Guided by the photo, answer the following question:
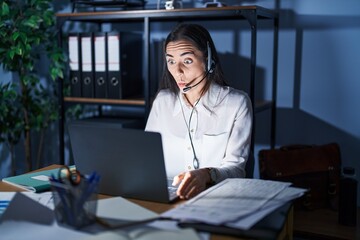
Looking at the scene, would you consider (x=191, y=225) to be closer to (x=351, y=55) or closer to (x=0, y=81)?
(x=351, y=55)

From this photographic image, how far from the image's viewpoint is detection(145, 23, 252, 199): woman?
161cm

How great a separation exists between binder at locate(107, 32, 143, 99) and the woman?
0.54m

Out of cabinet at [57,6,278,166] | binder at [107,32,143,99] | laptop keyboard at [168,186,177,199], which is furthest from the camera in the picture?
binder at [107,32,143,99]

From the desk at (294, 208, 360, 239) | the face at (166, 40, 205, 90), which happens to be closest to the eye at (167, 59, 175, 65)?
the face at (166, 40, 205, 90)

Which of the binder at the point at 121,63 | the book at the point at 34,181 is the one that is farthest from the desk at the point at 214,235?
the binder at the point at 121,63

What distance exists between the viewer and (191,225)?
920 millimetres

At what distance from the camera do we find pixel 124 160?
42.2 inches

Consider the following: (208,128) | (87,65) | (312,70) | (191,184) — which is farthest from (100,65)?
(191,184)

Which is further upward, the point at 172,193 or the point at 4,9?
the point at 4,9

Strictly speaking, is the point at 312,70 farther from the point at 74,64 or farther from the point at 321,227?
the point at 74,64

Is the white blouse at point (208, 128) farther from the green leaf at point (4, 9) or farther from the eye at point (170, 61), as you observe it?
the green leaf at point (4, 9)

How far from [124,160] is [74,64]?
4.63 ft

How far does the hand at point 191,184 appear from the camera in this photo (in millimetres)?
1161

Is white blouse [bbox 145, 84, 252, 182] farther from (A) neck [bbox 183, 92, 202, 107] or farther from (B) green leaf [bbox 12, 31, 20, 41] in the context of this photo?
(B) green leaf [bbox 12, 31, 20, 41]
